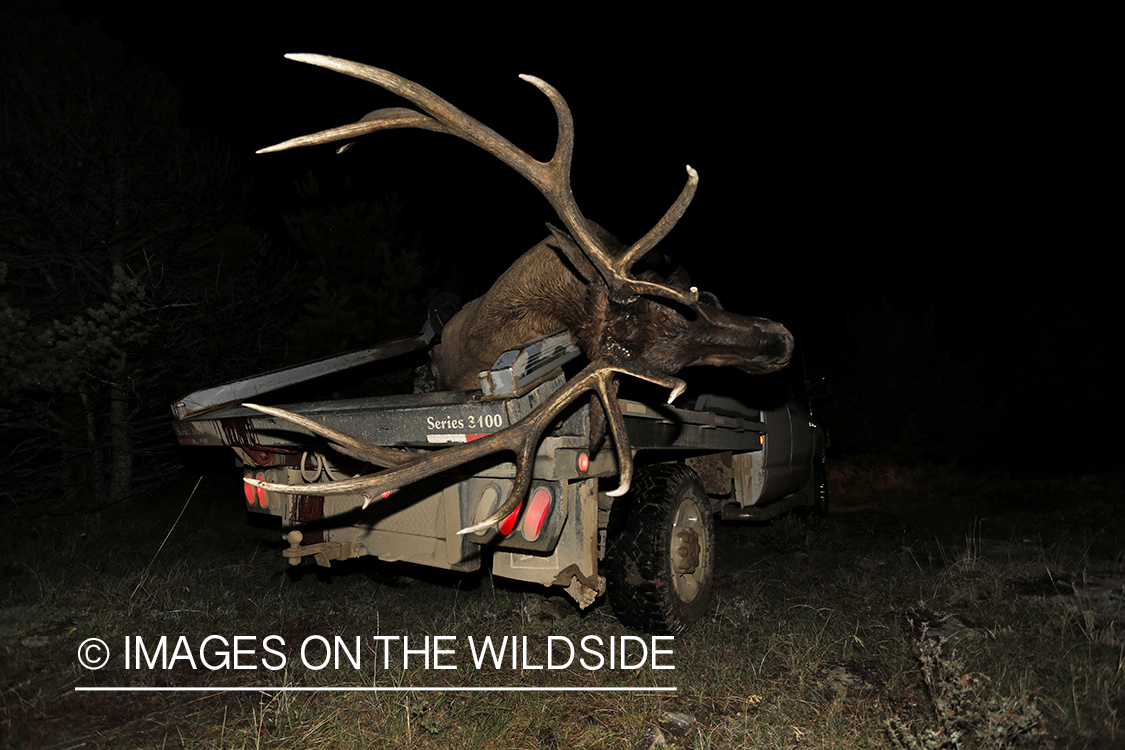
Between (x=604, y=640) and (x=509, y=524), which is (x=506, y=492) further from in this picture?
(x=604, y=640)

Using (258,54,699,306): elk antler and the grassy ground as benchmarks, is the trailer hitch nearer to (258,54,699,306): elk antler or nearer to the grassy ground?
the grassy ground

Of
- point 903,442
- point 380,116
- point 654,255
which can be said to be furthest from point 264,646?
point 903,442

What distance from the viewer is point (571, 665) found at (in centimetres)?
382

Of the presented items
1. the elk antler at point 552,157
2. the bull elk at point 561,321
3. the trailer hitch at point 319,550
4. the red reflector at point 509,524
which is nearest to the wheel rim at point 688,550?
the bull elk at point 561,321

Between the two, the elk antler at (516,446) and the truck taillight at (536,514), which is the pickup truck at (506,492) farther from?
the elk antler at (516,446)

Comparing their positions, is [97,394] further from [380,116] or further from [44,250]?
[380,116]

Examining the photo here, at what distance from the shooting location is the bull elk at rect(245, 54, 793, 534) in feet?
9.75

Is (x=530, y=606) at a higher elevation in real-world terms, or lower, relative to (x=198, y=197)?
lower

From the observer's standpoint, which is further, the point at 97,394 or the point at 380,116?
the point at 97,394

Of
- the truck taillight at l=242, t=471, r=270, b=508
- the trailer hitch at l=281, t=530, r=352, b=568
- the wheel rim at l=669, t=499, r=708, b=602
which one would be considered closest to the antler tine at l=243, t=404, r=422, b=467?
the trailer hitch at l=281, t=530, r=352, b=568

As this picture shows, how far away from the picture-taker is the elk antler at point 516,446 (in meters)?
2.97

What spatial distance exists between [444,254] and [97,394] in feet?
24.7

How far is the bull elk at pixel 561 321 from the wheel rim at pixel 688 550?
0.87 meters

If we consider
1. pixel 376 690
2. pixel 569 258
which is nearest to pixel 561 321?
pixel 569 258
